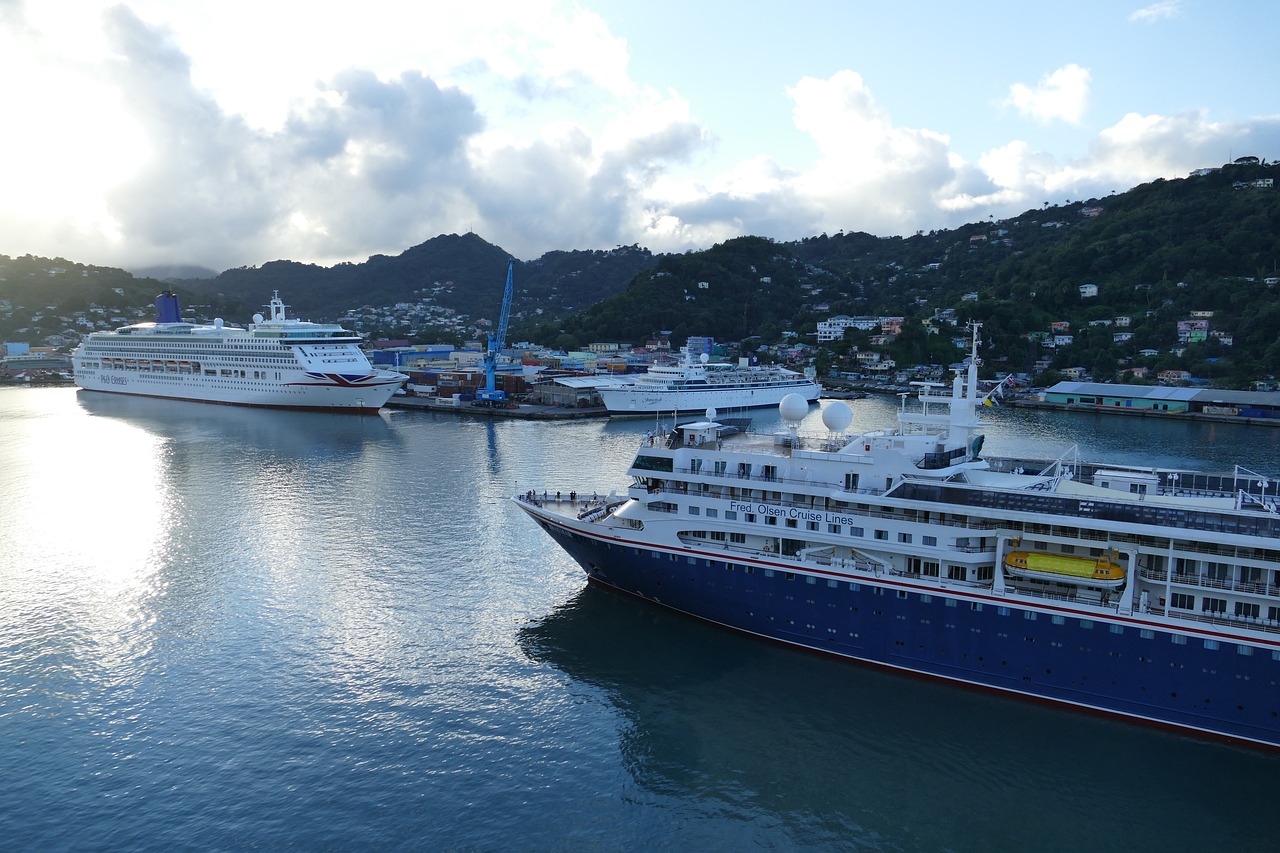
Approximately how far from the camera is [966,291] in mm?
100000

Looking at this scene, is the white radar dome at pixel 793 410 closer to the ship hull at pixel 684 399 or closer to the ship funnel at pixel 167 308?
the ship hull at pixel 684 399

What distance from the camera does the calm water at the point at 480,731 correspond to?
1121 cm

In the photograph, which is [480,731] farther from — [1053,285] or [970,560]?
[1053,285]

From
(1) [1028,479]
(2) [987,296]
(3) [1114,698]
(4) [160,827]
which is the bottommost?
(4) [160,827]

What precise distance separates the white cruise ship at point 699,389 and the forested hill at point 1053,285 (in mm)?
20642

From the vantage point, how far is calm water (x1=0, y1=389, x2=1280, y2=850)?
11.2 m

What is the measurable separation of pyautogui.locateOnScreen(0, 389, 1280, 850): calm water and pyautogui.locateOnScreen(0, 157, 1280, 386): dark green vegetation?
192 ft

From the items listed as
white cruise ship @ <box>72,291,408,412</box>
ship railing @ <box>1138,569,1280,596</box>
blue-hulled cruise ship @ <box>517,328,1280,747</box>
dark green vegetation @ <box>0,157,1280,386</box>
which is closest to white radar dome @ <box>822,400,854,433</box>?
blue-hulled cruise ship @ <box>517,328,1280,747</box>

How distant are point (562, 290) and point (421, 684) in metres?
165

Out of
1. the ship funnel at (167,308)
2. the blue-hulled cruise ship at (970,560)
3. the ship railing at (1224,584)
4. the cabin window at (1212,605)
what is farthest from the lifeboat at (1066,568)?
the ship funnel at (167,308)

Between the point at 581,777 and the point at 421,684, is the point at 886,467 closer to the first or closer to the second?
the point at 581,777

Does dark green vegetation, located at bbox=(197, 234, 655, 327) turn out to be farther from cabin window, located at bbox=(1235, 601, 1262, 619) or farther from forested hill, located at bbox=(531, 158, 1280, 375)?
cabin window, located at bbox=(1235, 601, 1262, 619)

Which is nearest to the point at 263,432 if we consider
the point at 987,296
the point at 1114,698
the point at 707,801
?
the point at 707,801

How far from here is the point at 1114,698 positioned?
13.2m
